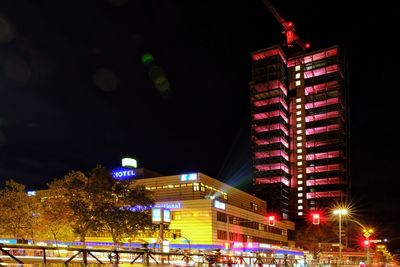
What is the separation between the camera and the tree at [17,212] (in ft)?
209

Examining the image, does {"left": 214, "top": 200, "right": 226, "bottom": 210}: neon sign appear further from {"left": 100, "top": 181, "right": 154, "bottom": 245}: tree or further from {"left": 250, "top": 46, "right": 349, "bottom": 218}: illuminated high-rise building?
{"left": 250, "top": 46, "right": 349, "bottom": 218}: illuminated high-rise building

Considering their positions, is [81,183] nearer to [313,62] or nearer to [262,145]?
[262,145]

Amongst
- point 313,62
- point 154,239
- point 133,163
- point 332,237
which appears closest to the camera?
point 154,239

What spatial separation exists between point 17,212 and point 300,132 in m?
138

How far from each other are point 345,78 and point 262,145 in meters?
54.4

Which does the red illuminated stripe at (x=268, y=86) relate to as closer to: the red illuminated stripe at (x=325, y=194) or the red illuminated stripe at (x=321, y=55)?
the red illuminated stripe at (x=321, y=55)

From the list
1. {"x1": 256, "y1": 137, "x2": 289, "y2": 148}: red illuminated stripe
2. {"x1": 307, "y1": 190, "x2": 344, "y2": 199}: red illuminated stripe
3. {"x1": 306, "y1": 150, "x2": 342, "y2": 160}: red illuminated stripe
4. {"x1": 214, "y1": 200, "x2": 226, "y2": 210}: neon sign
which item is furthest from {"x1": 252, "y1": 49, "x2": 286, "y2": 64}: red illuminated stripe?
{"x1": 214, "y1": 200, "x2": 226, "y2": 210}: neon sign

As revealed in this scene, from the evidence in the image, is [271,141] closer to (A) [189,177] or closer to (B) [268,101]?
(B) [268,101]

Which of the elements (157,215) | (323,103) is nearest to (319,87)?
(323,103)

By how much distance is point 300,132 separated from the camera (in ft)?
602

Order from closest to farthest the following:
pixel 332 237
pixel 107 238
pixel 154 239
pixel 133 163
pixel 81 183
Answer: pixel 81 183 < pixel 154 239 < pixel 107 238 < pixel 133 163 < pixel 332 237

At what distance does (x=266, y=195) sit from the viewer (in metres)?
172

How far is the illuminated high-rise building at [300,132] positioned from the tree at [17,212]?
112689mm

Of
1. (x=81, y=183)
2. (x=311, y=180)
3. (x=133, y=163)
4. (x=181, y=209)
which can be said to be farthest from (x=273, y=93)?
(x=81, y=183)
